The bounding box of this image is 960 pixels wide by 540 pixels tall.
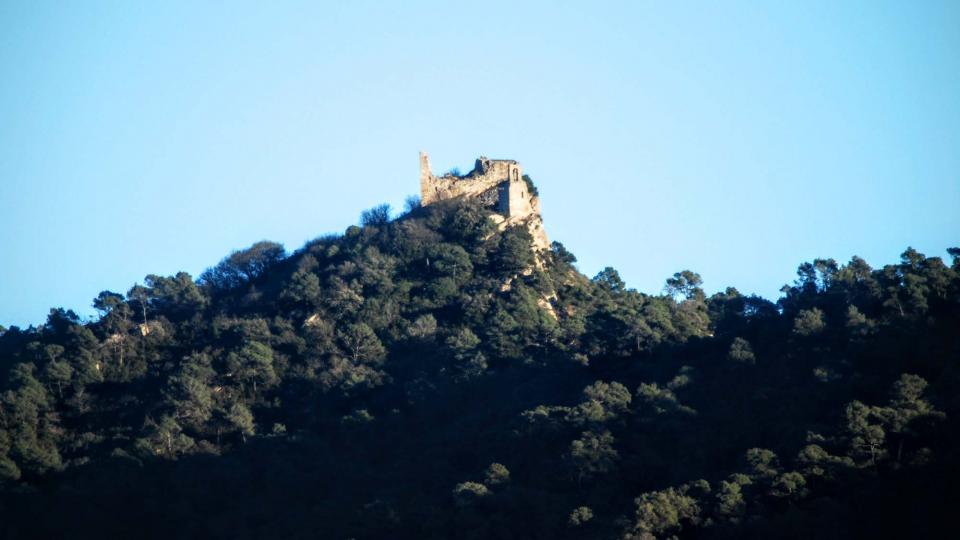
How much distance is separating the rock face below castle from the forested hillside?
0.96 metres

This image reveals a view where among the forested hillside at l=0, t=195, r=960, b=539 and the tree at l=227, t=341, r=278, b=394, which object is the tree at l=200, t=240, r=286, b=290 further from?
the tree at l=227, t=341, r=278, b=394

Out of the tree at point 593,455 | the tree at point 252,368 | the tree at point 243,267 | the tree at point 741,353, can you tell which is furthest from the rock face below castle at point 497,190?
the tree at point 593,455

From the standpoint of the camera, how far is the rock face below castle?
70.7 meters

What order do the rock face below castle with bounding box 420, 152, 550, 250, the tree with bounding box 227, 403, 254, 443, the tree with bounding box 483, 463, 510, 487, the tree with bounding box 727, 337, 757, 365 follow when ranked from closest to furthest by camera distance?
the tree with bounding box 483, 463, 510, 487 < the tree with bounding box 727, 337, 757, 365 < the tree with bounding box 227, 403, 254, 443 < the rock face below castle with bounding box 420, 152, 550, 250

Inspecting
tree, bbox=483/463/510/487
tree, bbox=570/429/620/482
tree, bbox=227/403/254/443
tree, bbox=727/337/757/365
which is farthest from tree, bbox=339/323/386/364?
tree, bbox=727/337/757/365

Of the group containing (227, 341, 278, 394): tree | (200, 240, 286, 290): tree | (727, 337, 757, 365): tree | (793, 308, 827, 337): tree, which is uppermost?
(200, 240, 286, 290): tree

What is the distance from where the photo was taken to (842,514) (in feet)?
156

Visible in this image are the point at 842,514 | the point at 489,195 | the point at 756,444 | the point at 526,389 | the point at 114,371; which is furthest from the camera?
the point at 489,195

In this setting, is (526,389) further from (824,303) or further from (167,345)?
(167,345)

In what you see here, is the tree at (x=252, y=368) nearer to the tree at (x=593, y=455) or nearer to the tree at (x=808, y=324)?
the tree at (x=593, y=455)

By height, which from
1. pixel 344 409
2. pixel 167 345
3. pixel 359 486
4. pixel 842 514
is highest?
pixel 167 345

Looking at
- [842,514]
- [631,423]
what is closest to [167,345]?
[631,423]

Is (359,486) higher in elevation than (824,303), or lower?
lower

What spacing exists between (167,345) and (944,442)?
29919 millimetres
